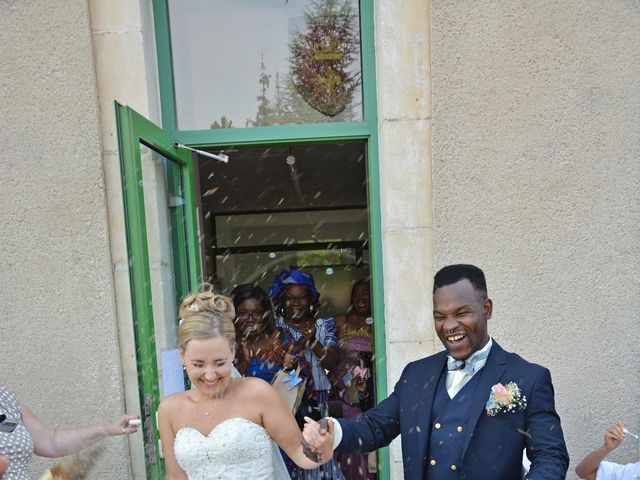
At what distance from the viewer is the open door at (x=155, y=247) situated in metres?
2.95

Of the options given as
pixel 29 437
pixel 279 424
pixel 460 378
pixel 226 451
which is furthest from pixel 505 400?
pixel 29 437

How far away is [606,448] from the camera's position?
2924 millimetres

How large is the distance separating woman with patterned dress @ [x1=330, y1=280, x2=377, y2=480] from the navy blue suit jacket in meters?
2.44

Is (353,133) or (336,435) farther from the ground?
(353,133)

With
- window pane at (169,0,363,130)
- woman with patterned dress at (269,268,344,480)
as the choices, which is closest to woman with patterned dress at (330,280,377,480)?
woman with patterned dress at (269,268,344,480)

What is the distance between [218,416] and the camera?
2615 millimetres

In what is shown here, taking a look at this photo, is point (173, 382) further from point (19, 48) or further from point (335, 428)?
point (19, 48)

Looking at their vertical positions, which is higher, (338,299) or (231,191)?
(231,191)

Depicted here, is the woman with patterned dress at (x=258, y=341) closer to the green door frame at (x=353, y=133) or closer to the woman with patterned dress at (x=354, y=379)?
the woman with patterned dress at (x=354, y=379)

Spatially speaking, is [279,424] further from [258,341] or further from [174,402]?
[258,341]

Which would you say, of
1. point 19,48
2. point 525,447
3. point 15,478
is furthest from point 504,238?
point 19,48

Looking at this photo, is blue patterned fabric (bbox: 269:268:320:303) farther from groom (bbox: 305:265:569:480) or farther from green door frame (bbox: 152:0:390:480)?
groom (bbox: 305:265:569:480)

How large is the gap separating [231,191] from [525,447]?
22.5 feet

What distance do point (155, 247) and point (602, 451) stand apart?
2.90 metres
